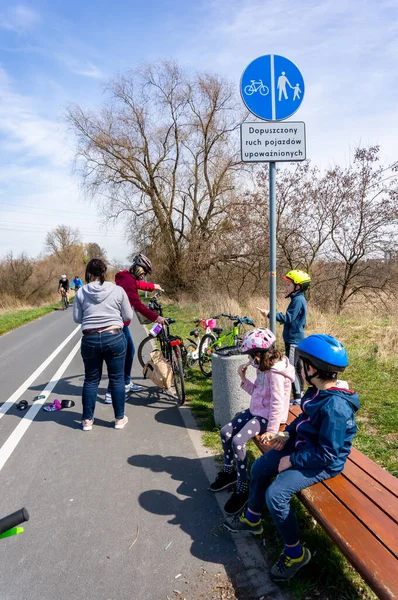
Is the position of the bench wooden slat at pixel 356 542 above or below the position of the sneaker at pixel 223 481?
above

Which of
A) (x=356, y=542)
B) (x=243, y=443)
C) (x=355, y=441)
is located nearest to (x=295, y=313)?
(x=355, y=441)

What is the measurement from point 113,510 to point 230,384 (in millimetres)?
1651

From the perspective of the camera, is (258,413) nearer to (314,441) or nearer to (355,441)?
(314,441)

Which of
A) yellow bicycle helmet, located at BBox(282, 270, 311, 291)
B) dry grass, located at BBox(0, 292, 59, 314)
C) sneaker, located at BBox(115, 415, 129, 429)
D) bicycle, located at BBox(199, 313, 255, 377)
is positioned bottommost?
dry grass, located at BBox(0, 292, 59, 314)

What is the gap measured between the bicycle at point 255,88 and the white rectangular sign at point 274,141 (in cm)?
34

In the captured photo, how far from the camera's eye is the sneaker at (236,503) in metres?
2.90

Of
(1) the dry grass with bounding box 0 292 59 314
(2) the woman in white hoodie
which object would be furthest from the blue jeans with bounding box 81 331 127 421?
(1) the dry grass with bounding box 0 292 59 314

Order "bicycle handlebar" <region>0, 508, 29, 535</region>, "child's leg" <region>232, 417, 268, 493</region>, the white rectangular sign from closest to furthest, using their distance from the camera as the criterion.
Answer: "bicycle handlebar" <region>0, 508, 29, 535</region> → "child's leg" <region>232, 417, 268, 493</region> → the white rectangular sign

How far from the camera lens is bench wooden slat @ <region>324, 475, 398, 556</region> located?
6.23 feet

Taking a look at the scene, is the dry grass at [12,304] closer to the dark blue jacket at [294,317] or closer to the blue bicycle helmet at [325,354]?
the dark blue jacket at [294,317]

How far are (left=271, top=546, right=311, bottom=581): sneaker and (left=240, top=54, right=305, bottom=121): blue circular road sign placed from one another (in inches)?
143

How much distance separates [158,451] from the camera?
13.0ft

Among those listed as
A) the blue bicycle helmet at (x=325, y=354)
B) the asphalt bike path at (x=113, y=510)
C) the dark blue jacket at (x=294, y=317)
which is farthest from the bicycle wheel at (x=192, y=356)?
the blue bicycle helmet at (x=325, y=354)

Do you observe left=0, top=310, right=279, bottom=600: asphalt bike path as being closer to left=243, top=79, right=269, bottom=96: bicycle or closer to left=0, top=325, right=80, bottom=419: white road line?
left=0, top=325, right=80, bottom=419: white road line
